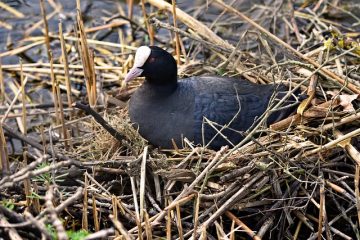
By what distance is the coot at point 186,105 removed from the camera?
14.1 ft

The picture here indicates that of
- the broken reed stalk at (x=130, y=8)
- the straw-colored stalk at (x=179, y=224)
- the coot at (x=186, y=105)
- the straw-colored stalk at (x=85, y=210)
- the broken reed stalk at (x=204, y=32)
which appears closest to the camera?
the straw-colored stalk at (x=179, y=224)

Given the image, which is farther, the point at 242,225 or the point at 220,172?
the point at 220,172

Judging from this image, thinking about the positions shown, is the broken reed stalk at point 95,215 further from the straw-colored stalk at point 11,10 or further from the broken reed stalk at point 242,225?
the straw-colored stalk at point 11,10

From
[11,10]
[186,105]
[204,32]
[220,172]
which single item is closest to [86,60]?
[186,105]

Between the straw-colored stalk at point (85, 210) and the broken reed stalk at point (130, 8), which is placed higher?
the broken reed stalk at point (130, 8)

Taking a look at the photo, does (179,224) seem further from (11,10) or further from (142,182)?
(11,10)

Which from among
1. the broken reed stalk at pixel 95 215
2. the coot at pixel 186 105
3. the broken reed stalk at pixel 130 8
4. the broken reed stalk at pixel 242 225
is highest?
the broken reed stalk at pixel 130 8

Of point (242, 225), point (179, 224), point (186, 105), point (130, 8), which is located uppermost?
point (130, 8)

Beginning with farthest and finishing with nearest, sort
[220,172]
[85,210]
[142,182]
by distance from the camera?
[220,172] < [142,182] < [85,210]

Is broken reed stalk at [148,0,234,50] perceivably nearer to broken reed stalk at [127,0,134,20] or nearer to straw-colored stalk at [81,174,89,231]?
broken reed stalk at [127,0,134,20]

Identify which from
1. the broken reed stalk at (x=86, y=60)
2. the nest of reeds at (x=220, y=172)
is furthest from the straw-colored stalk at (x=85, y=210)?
the broken reed stalk at (x=86, y=60)

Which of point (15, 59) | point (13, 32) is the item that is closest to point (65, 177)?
point (15, 59)

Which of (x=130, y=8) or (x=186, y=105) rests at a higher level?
(x=130, y=8)

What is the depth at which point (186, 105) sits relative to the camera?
439 cm
